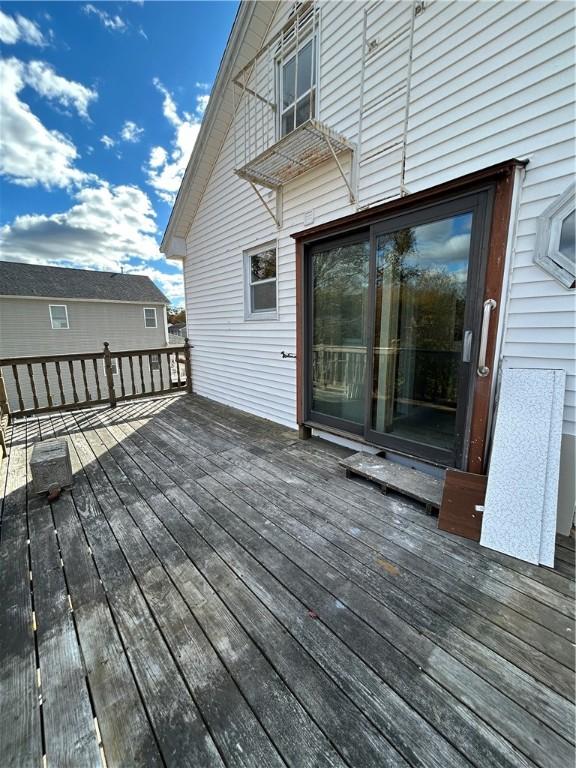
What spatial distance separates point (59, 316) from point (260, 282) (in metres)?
11.6

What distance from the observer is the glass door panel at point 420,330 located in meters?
2.29

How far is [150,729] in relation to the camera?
977 mm

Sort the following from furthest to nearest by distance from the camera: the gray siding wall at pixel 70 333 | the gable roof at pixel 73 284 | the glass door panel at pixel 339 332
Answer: the gable roof at pixel 73 284, the gray siding wall at pixel 70 333, the glass door panel at pixel 339 332

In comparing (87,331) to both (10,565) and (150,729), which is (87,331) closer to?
(10,565)

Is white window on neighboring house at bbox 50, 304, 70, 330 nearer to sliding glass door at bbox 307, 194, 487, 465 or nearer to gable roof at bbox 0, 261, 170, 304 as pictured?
gable roof at bbox 0, 261, 170, 304

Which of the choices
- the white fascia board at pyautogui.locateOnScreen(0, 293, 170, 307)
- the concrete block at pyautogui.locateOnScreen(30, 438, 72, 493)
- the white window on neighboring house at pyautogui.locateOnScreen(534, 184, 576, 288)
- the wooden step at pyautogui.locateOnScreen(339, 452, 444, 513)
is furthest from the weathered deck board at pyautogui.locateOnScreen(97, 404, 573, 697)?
the white fascia board at pyautogui.locateOnScreen(0, 293, 170, 307)

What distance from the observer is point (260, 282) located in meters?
4.43

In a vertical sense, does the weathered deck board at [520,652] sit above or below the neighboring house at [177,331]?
below

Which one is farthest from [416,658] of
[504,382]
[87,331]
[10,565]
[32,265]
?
[32,265]

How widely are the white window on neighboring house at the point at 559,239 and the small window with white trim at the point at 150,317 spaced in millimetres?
14864

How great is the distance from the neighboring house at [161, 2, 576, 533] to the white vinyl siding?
10 mm

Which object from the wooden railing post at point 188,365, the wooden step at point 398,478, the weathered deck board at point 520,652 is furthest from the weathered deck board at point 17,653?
the wooden railing post at point 188,365

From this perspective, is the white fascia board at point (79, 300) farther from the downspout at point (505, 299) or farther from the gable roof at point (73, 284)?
the downspout at point (505, 299)

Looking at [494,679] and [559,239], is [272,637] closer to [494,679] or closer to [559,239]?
[494,679]
